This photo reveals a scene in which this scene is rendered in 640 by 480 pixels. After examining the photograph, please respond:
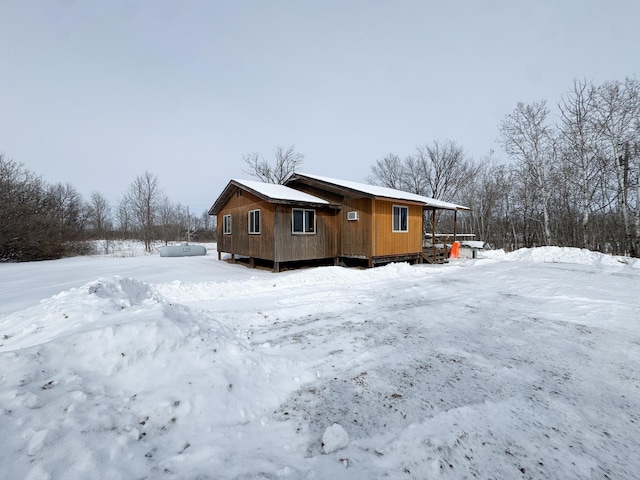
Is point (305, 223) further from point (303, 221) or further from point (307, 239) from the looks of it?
point (307, 239)

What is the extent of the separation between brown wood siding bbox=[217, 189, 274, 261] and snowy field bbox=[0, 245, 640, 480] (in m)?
6.16

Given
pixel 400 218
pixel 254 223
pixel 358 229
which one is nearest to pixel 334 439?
pixel 358 229

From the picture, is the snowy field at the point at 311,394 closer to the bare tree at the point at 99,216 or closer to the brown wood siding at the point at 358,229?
the brown wood siding at the point at 358,229

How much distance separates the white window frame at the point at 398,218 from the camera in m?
12.3

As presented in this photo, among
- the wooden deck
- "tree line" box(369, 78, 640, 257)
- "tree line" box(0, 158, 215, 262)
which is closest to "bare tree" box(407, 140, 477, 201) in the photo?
"tree line" box(369, 78, 640, 257)

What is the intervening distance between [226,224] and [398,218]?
910 cm

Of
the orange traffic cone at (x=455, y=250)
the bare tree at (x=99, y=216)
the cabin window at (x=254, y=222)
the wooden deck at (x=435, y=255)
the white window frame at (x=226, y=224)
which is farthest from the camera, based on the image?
the bare tree at (x=99, y=216)

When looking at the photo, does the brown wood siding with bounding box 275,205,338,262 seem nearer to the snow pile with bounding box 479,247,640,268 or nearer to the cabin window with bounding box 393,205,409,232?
the cabin window with bounding box 393,205,409,232

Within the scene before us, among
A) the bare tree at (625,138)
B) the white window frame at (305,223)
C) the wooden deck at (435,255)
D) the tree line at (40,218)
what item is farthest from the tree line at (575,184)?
the tree line at (40,218)

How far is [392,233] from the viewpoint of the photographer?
12258mm

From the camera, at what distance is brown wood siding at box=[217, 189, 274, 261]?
11.1 m

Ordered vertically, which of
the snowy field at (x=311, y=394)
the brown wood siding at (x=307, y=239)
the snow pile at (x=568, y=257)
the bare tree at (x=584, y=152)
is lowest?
the snowy field at (x=311, y=394)

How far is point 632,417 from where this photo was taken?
→ 7.80 feet

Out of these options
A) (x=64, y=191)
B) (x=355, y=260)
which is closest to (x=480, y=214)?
(x=355, y=260)
